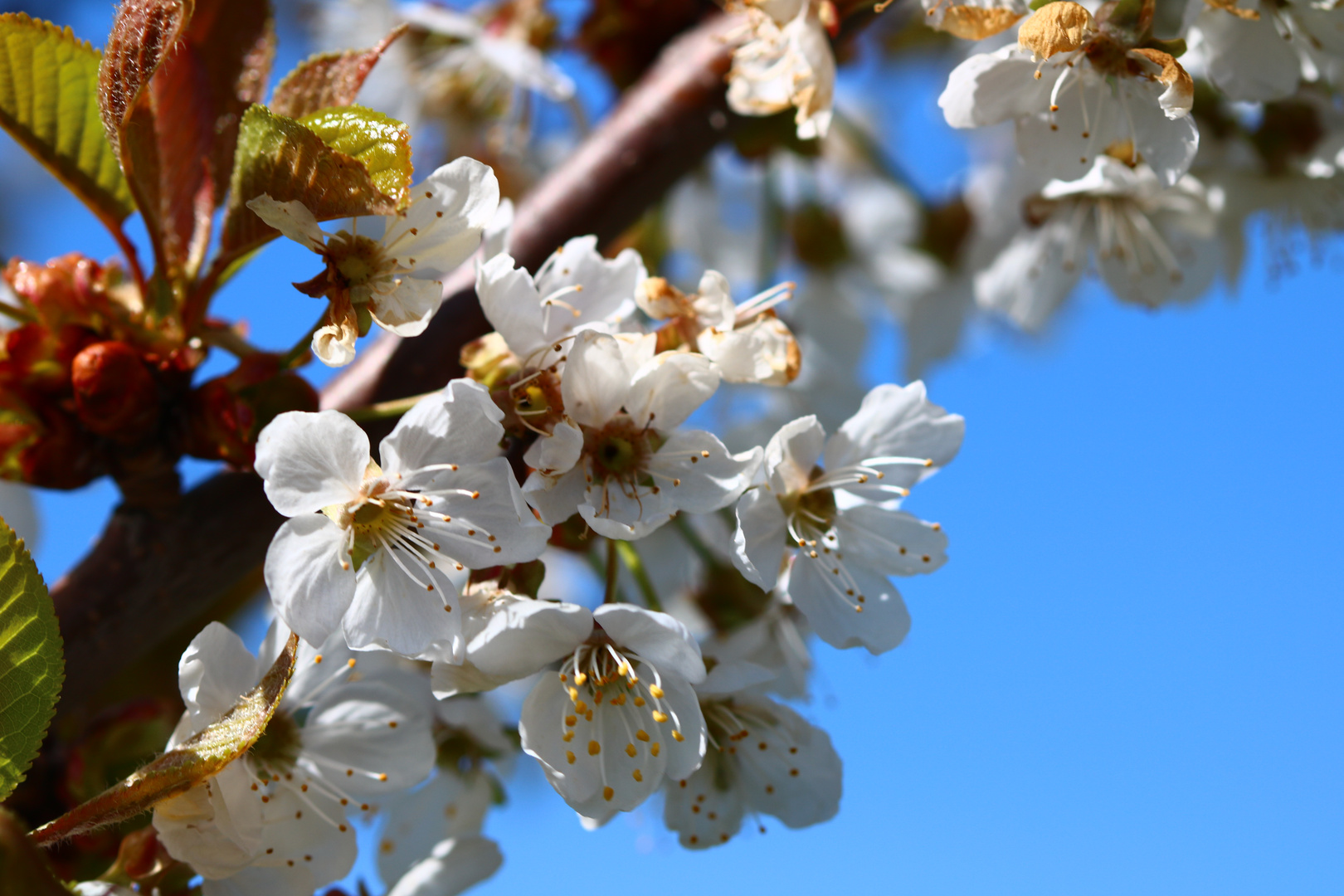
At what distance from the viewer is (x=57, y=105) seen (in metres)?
0.85

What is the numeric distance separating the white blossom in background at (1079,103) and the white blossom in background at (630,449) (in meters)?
0.36

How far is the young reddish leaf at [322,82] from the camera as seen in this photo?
0.84m

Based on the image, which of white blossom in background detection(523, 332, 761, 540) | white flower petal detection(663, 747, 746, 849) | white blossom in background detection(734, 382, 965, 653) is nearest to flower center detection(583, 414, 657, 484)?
white blossom in background detection(523, 332, 761, 540)

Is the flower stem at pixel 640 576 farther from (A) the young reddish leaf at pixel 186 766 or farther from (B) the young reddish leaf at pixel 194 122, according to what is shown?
(B) the young reddish leaf at pixel 194 122

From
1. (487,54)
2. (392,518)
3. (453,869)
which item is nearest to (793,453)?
(392,518)

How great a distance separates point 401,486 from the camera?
0.75 meters

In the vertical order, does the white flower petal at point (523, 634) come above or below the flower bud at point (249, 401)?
below

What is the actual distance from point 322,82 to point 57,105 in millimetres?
224

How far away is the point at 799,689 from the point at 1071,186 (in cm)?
59

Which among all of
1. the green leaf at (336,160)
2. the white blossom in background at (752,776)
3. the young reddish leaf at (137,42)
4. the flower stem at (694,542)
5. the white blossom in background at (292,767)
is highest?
the young reddish leaf at (137,42)

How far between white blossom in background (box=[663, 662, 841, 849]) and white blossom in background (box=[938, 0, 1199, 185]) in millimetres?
554

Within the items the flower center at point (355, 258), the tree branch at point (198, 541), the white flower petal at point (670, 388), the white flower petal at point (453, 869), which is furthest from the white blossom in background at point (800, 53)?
the white flower petal at point (453, 869)

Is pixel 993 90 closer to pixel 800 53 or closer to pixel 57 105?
pixel 800 53

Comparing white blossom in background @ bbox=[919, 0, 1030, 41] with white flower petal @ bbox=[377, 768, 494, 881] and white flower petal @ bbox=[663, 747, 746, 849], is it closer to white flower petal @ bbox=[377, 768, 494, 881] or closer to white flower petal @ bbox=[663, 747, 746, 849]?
white flower petal @ bbox=[663, 747, 746, 849]
